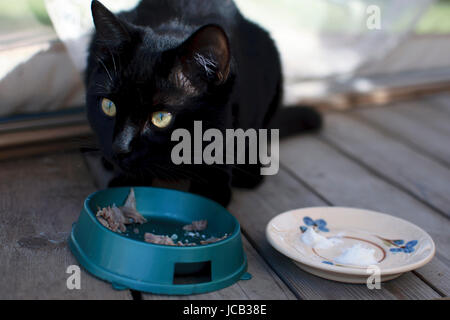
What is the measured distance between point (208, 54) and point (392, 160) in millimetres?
1008

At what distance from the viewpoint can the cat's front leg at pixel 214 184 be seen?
1.43 metres

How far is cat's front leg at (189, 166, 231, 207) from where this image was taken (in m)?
1.43

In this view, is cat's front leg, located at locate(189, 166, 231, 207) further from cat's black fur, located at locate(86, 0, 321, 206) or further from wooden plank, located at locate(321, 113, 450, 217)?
wooden plank, located at locate(321, 113, 450, 217)

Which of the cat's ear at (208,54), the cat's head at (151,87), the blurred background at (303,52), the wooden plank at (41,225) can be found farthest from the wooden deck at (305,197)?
the cat's ear at (208,54)

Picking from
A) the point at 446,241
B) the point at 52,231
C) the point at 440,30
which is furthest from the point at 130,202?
the point at 440,30

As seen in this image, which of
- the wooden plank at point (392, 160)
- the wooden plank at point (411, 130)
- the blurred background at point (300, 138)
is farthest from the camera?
the wooden plank at point (411, 130)

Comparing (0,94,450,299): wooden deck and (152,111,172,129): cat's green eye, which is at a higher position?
(152,111,172,129): cat's green eye

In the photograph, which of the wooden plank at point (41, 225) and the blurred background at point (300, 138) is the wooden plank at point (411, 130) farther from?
the wooden plank at point (41, 225)

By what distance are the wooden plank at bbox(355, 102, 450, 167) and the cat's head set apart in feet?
3.51

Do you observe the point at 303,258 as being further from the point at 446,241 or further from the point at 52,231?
the point at 52,231

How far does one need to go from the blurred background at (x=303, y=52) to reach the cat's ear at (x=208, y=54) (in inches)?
26.4
